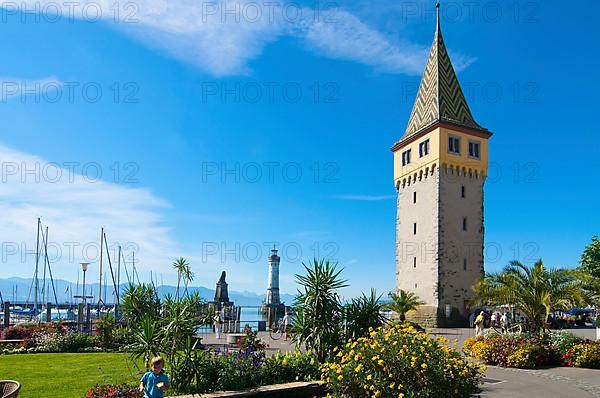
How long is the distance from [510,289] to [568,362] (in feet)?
16.0

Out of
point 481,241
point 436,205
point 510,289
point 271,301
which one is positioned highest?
point 436,205

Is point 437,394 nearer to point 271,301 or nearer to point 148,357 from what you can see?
point 148,357

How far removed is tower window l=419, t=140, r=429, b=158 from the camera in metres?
43.2

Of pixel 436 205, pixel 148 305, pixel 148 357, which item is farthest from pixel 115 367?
pixel 436 205

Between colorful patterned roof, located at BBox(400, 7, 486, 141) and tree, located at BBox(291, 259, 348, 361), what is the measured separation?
105 feet

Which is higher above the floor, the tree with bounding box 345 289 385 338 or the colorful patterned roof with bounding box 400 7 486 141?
the colorful patterned roof with bounding box 400 7 486 141

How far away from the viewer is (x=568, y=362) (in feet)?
57.3

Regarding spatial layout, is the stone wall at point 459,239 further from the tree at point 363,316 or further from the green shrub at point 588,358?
the tree at point 363,316

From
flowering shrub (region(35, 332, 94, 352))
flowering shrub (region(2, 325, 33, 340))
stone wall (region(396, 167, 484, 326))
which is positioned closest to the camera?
flowering shrub (region(35, 332, 94, 352))

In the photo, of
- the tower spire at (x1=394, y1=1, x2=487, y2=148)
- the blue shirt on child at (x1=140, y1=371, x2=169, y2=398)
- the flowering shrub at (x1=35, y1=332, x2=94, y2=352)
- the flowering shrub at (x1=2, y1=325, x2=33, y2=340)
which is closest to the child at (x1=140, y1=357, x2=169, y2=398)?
the blue shirt on child at (x1=140, y1=371, x2=169, y2=398)

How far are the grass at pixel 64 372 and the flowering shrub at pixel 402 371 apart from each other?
5340 millimetres

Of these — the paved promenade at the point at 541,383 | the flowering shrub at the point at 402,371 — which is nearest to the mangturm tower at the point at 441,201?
the paved promenade at the point at 541,383

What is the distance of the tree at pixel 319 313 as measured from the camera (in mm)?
11945

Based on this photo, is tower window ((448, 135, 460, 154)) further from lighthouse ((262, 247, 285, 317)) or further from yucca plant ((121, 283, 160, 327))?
yucca plant ((121, 283, 160, 327))
